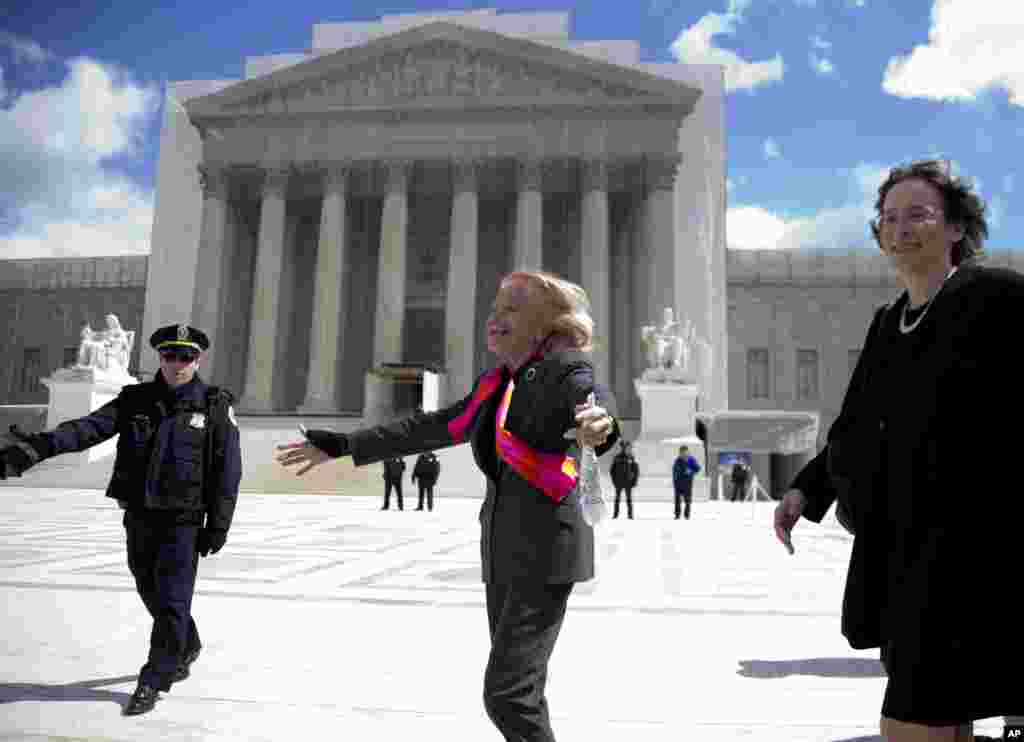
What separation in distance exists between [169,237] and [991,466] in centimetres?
4932

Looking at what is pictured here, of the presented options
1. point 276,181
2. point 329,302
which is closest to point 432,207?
point 276,181

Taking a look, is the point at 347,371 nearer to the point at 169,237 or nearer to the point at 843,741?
the point at 169,237

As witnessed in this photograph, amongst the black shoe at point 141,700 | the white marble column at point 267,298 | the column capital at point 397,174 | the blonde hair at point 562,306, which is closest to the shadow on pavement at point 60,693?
the black shoe at point 141,700

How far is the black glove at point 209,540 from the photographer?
158 inches

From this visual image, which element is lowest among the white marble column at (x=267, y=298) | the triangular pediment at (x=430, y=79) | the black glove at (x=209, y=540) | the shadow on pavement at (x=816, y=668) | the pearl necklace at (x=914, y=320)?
the shadow on pavement at (x=816, y=668)

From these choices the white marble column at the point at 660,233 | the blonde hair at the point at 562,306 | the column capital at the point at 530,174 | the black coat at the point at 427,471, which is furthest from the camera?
the column capital at the point at 530,174

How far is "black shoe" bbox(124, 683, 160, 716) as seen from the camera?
3449 millimetres

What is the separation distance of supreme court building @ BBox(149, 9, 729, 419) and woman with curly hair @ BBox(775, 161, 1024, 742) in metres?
33.3

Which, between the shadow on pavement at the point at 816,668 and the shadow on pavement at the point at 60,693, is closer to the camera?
the shadow on pavement at the point at 60,693

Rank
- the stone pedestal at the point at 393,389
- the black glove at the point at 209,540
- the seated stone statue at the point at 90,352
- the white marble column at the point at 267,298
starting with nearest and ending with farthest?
the black glove at the point at 209,540 → the seated stone statue at the point at 90,352 → the stone pedestal at the point at 393,389 → the white marble column at the point at 267,298

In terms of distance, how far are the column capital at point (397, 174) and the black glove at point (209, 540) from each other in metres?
35.9

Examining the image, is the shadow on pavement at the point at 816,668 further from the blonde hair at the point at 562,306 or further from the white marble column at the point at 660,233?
the white marble column at the point at 660,233

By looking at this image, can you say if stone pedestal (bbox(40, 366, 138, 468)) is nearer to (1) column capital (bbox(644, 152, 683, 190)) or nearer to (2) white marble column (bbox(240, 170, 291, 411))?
(2) white marble column (bbox(240, 170, 291, 411))

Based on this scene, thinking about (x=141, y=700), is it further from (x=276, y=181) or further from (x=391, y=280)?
(x=276, y=181)
